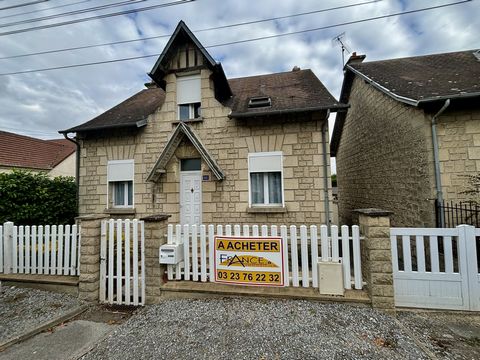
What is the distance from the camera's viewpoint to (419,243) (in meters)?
3.47

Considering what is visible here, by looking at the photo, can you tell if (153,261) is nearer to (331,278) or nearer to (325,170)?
(331,278)

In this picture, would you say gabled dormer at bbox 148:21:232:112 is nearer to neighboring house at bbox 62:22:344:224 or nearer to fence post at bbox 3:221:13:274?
neighboring house at bbox 62:22:344:224

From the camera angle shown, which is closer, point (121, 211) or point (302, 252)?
point (302, 252)

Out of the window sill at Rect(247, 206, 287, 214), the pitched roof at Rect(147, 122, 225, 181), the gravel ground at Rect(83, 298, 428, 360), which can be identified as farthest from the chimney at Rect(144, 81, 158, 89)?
the gravel ground at Rect(83, 298, 428, 360)

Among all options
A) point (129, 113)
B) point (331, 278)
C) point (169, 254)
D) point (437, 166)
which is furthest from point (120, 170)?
point (437, 166)

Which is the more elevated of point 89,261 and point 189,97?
point 189,97

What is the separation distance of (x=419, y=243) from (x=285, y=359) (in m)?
2.76

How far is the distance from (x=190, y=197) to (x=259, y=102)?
156 inches

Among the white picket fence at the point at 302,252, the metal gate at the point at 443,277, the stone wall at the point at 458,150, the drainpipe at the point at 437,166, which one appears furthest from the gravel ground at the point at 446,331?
the stone wall at the point at 458,150

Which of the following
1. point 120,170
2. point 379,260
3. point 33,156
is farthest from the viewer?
point 33,156

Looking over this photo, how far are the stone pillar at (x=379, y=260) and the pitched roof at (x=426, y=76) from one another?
398 cm

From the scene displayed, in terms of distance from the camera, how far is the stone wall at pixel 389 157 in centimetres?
580

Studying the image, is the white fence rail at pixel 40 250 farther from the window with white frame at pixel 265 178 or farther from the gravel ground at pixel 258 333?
the window with white frame at pixel 265 178

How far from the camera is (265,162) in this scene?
22.4 feet
